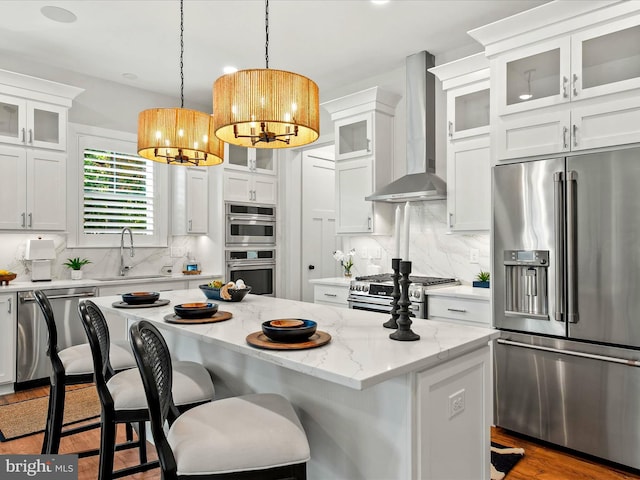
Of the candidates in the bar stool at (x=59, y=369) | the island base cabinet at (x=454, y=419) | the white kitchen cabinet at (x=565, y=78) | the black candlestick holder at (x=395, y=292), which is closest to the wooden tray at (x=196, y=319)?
the bar stool at (x=59, y=369)

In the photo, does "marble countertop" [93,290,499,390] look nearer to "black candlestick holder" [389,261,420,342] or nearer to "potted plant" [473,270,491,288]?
"black candlestick holder" [389,261,420,342]

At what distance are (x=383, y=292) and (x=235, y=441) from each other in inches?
102

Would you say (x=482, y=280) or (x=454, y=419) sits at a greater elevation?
(x=482, y=280)

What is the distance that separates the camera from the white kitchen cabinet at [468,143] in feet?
11.5

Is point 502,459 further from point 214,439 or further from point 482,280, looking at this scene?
point 214,439

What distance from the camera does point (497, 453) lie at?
8.77ft

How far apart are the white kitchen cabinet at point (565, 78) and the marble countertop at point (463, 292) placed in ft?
3.30

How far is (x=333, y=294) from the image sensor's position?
444 cm

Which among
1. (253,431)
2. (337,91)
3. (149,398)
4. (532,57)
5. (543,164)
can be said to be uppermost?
(337,91)

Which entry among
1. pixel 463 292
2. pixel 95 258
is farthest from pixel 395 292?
pixel 95 258

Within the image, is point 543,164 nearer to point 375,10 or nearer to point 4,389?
point 375,10

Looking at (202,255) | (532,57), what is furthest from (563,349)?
(202,255)

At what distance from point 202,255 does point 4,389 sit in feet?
7.87

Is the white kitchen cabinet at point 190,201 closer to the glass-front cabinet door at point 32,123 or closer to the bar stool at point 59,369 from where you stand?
the glass-front cabinet door at point 32,123
